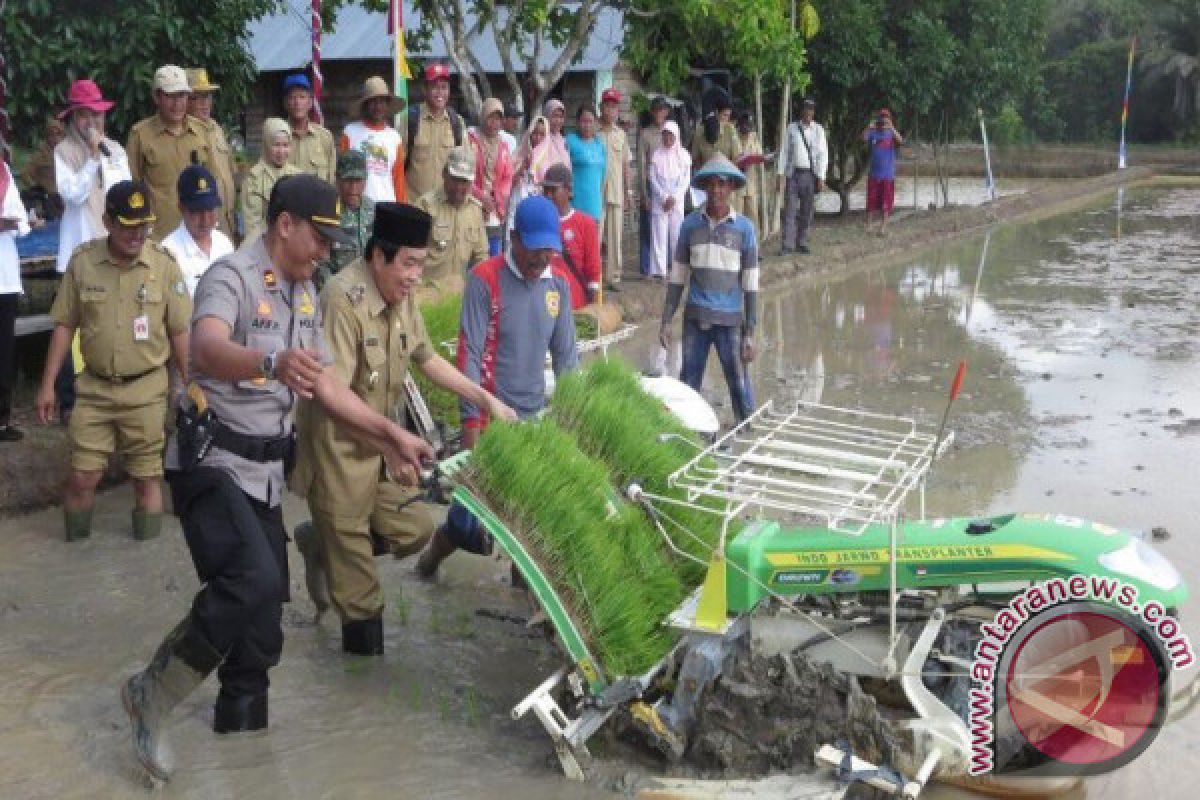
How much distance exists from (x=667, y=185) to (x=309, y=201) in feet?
33.5

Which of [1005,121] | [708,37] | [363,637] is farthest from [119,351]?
[1005,121]

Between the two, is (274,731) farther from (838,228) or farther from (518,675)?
(838,228)

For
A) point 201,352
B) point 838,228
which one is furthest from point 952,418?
point 838,228

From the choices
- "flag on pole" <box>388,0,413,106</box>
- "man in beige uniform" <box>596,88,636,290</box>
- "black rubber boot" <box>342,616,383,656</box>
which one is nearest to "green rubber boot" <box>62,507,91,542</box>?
"black rubber boot" <box>342,616,383,656</box>

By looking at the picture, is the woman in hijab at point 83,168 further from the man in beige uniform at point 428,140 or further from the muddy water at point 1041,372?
the muddy water at point 1041,372

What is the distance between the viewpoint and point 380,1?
13.8m

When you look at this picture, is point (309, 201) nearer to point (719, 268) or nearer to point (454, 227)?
point (719, 268)

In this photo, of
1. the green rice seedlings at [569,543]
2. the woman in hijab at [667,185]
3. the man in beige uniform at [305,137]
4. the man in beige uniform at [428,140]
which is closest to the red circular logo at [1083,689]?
the green rice seedlings at [569,543]

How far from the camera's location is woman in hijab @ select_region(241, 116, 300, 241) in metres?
8.82

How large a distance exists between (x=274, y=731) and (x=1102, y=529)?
2.99 m

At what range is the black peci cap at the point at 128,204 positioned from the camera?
21.1 ft

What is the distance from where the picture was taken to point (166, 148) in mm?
8742

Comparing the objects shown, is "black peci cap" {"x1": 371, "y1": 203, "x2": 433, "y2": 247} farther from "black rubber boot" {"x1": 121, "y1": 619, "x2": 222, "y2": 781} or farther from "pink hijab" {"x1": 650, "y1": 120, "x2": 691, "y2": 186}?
"pink hijab" {"x1": 650, "y1": 120, "x2": 691, "y2": 186}

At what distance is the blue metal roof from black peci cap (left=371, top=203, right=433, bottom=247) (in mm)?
12504
